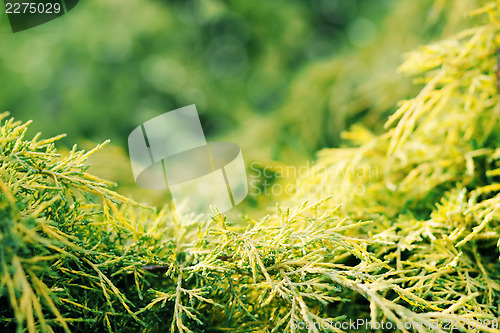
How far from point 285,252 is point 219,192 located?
0.76 m

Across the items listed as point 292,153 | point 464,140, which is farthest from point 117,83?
point 464,140

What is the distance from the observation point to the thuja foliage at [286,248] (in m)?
0.69

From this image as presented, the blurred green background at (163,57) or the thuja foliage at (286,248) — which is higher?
the blurred green background at (163,57)

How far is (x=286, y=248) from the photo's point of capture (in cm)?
81

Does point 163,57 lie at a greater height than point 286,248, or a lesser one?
greater

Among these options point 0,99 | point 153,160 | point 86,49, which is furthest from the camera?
point 86,49

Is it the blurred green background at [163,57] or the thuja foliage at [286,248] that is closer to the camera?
the thuja foliage at [286,248]

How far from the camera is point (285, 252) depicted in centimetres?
77

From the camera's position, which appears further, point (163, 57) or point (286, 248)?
point (163, 57)

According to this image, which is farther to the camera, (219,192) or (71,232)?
(219,192)

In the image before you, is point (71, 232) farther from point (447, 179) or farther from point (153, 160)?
point (447, 179)

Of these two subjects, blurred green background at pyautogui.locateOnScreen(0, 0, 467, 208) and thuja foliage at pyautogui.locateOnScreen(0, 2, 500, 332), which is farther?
blurred green background at pyautogui.locateOnScreen(0, 0, 467, 208)

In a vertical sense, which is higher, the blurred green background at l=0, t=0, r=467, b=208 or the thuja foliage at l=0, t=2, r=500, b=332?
the blurred green background at l=0, t=0, r=467, b=208

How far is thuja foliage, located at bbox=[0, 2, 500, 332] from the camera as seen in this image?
69cm
